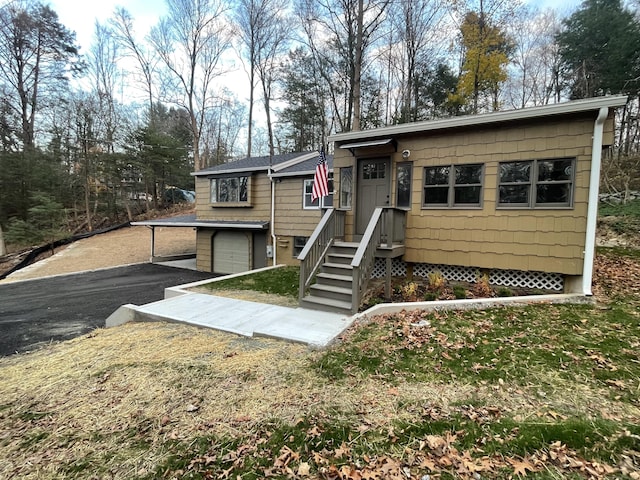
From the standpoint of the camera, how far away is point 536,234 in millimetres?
5953

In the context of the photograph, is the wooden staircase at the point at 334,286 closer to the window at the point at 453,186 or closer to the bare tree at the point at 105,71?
the window at the point at 453,186

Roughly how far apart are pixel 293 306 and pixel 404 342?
2620 mm

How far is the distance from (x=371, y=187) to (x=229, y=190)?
25.1ft

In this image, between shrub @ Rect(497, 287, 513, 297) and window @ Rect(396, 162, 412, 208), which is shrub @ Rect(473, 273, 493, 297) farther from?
window @ Rect(396, 162, 412, 208)

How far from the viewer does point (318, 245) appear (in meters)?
6.59

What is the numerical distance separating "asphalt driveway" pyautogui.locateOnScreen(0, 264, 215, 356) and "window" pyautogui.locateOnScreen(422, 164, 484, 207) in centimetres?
792

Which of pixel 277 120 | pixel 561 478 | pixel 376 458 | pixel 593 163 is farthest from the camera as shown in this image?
pixel 277 120

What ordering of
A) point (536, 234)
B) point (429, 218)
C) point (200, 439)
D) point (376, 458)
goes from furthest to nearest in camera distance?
point (429, 218)
point (536, 234)
point (200, 439)
point (376, 458)

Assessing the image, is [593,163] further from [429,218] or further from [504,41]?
[504,41]

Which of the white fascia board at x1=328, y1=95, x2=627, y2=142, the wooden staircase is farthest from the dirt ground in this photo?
the white fascia board at x1=328, y1=95, x2=627, y2=142

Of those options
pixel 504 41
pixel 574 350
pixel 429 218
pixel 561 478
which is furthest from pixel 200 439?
pixel 504 41

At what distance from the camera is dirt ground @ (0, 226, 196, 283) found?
13859 mm

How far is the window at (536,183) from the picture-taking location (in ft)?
18.8

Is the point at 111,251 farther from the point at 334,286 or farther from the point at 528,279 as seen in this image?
the point at 528,279
